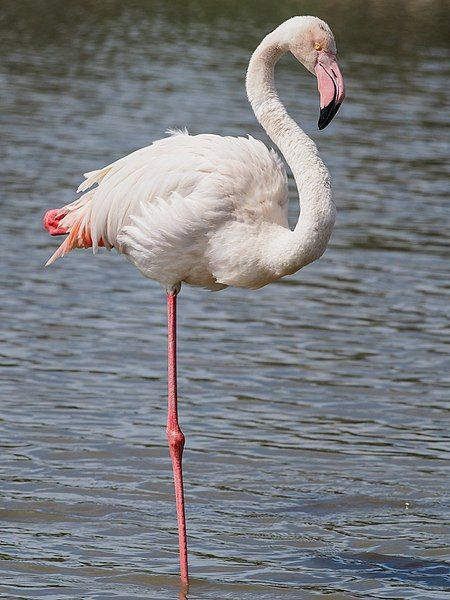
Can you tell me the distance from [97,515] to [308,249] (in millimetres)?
2169

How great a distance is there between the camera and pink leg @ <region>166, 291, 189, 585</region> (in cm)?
660

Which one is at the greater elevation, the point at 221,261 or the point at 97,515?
the point at 221,261

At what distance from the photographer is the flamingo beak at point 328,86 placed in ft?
20.5

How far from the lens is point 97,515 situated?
743 centimetres

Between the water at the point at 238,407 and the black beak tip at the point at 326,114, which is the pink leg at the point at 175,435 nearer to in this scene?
the water at the point at 238,407

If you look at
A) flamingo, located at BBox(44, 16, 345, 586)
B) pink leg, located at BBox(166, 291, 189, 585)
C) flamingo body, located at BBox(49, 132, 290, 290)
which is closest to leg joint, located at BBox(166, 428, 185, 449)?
pink leg, located at BBox(166, 291, 189, 585)

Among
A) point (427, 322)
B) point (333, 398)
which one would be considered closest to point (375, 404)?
point (333, 398)

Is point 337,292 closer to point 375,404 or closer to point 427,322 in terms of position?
point 427,322

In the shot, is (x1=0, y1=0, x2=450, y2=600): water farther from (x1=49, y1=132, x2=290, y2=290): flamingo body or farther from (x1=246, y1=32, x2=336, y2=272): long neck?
(x1=246, y1=32, x2=336, y2=272): long neck

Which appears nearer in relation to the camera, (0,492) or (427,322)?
(0,492)

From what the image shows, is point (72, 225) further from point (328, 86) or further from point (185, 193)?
point (328, 86)

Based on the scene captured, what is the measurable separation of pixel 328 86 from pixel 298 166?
1.32ft

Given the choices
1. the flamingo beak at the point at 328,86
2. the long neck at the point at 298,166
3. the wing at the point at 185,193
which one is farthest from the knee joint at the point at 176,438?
the flamingo beak at the point at 328,86

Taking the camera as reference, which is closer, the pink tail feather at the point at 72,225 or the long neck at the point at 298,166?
the long neck at the point at 298,166
